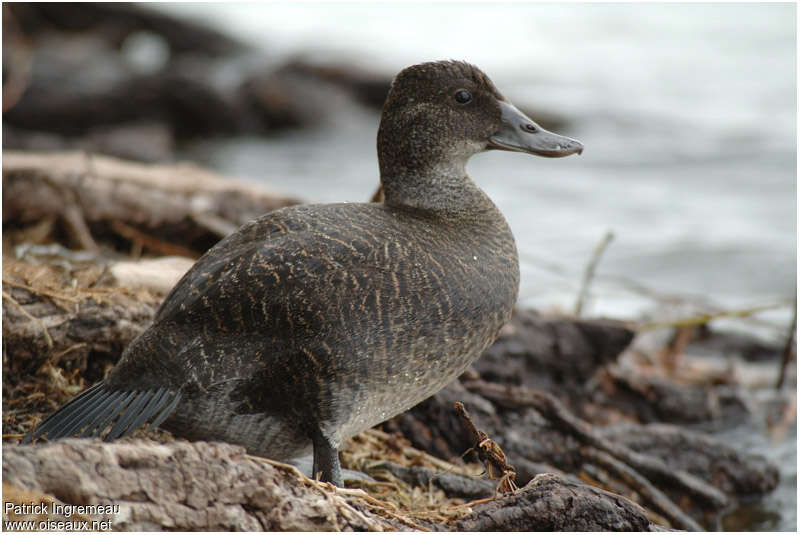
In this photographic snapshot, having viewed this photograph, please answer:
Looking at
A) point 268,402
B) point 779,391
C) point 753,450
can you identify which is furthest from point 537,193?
point 268,402

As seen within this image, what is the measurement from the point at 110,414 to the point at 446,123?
63.7 inches

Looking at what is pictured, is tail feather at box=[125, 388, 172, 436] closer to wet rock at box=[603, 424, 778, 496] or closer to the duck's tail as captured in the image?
the duck's tail

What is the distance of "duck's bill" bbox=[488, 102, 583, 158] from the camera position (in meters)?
3.76

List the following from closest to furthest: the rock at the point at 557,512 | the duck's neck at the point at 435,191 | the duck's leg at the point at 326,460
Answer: the rock at the point at 557,512 → the duck's leg at the point at 326,460 → the duck's neck at the point at 435,191

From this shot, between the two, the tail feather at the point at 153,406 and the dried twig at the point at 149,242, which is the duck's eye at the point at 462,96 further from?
the dried twig at the point at 149,242

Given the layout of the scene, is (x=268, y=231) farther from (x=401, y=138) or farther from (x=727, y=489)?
(x=727, y=489)

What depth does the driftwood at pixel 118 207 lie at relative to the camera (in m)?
6.14

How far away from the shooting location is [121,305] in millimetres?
4090

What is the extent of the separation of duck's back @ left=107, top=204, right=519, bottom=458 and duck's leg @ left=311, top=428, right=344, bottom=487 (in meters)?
0.03

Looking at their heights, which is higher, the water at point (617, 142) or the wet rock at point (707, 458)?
the water at point (617, 142)

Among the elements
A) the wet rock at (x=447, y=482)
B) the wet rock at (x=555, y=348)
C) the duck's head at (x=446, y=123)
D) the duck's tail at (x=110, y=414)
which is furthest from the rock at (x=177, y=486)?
the wet rock at (x=555, y=348)

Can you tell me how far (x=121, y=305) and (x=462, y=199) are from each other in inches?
60.0

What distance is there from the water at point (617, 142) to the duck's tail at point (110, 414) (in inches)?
121

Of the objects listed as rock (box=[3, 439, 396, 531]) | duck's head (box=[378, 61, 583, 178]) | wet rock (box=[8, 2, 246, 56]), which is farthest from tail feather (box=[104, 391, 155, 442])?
wet rock (box=[8, 2, 246, 56])
